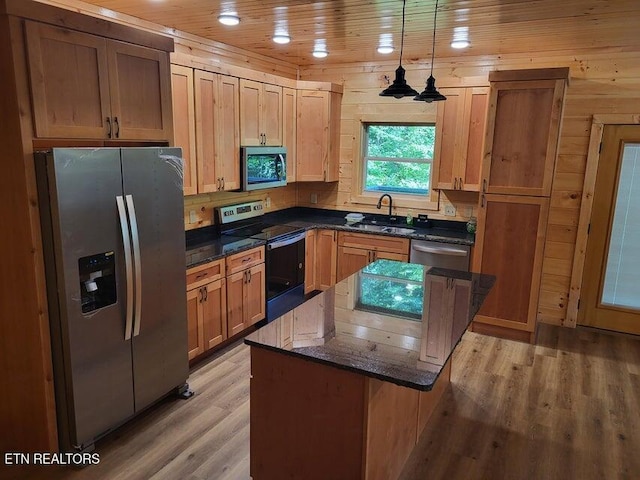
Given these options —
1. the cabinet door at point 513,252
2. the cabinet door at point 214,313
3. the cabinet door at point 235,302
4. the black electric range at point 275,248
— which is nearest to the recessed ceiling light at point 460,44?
the cabinet door at point 513,252

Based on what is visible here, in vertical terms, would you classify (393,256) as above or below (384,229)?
below

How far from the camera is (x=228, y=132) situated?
3.99m

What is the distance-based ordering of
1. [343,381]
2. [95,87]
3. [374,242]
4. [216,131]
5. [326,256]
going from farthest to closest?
[326,256] → [374,242] → [216,131] → [95,87] → [343,381]

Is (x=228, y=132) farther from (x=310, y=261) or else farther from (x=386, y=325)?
(x=386, y=325)

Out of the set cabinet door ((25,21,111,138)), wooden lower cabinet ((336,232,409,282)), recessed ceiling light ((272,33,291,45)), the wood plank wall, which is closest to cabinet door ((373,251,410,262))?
wooden lower cabinet ((336,232,409,282))

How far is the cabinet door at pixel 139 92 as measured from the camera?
2562mm

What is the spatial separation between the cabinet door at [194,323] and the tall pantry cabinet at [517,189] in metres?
2.56

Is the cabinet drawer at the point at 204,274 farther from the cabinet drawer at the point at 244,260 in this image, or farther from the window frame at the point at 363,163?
the window frame at the point at 363,163

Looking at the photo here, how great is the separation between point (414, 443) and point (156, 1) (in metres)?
3.22

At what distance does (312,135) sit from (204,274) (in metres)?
2.27

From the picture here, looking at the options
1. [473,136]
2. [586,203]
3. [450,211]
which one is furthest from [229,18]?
[586,203]

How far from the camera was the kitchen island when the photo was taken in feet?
6.26

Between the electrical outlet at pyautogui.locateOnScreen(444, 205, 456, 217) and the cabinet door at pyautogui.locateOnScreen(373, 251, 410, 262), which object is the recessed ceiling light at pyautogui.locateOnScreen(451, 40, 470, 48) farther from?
the cabinet door at pyautogui.locateOnScreen(373, 251, 410, 262)

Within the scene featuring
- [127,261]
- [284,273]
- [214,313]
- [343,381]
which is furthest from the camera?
[284,273]
